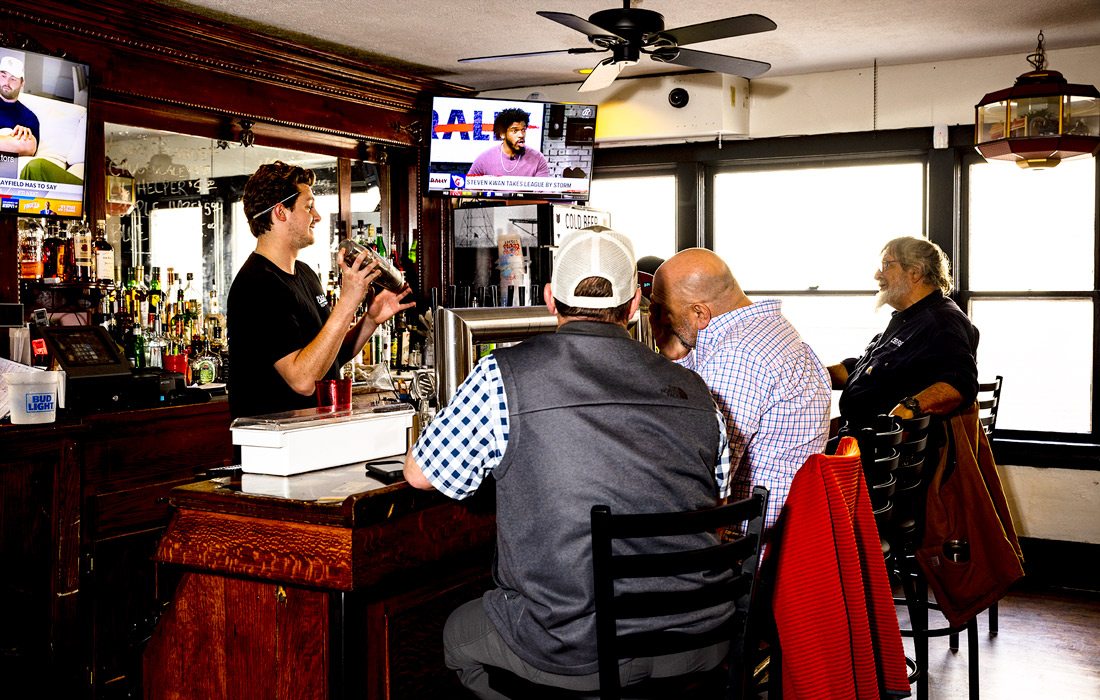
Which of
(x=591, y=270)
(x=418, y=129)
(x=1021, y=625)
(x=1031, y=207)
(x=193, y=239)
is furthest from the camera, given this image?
(x=418, y=129)

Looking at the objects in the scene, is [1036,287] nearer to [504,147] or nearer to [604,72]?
[604,72]

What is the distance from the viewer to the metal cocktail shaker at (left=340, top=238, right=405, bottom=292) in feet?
9.07

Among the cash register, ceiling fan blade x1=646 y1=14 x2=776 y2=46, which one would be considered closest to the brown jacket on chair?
ceiling fan blade x1=646 y1=14 x2=776 y2=46

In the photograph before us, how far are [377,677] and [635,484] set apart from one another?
795 millimetres

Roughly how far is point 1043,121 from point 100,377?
419cm

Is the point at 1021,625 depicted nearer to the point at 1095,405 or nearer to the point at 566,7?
the point at 1095,405

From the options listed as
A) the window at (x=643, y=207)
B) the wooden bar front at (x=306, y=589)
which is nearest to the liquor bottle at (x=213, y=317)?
the window at (x=643, y=207)

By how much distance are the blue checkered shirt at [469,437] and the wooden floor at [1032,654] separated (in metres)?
2.60

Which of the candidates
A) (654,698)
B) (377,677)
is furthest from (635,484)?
(377,677)

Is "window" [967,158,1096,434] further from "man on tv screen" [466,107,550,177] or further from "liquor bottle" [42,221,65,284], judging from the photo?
"liquor bottle" [42,221,65,284]

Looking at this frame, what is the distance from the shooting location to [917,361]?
4117 millimetres

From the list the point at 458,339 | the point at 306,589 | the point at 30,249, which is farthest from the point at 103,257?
the point at 306,589

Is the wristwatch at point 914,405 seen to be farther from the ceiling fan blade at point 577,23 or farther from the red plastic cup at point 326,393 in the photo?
the red plastic cup at point 326,393

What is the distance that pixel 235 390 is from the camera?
3.01 m
